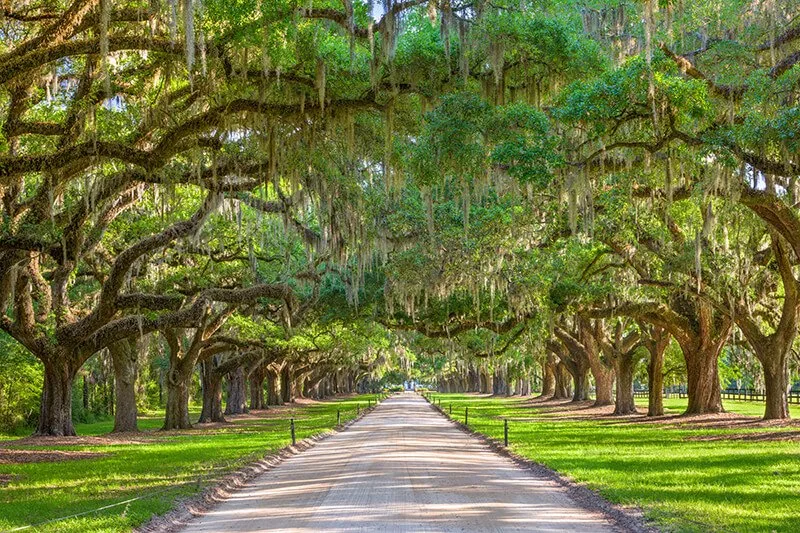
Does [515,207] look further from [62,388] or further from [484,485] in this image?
[62,388]

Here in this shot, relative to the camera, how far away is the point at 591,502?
35.8 ft

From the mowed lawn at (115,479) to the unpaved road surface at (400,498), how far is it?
0.82m

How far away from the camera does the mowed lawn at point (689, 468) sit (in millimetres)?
9305

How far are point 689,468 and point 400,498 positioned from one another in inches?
234

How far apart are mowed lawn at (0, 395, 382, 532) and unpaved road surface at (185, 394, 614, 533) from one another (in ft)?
2.71

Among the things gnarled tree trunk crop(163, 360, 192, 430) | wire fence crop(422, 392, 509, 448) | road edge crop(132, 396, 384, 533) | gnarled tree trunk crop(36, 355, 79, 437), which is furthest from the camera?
gnarled tree trunk crop(163, 360, 192, 430)

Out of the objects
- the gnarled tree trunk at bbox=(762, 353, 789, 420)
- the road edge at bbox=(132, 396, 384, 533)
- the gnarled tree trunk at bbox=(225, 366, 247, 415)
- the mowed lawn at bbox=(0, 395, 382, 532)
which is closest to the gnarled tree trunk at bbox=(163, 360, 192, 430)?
the mowed lawn at bbox=(0, 395, 382, 532)

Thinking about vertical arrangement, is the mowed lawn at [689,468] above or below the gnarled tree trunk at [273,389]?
above

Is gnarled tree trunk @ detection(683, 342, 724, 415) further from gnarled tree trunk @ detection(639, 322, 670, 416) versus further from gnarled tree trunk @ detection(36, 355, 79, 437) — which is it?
gnarled tree trunk @ detection(36, 355, 79, 437)

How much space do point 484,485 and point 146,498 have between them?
4921 millimetres

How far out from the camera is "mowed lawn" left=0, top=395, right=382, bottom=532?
9.52 m

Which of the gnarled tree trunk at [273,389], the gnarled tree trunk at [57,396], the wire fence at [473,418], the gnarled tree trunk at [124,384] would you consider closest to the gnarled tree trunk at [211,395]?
the gnarled tree trunk at [124,384]

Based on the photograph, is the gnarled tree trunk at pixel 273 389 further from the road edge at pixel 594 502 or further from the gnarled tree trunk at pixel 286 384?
the road edge at pixel 594 502

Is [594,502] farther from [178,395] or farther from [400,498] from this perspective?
[178,395]
